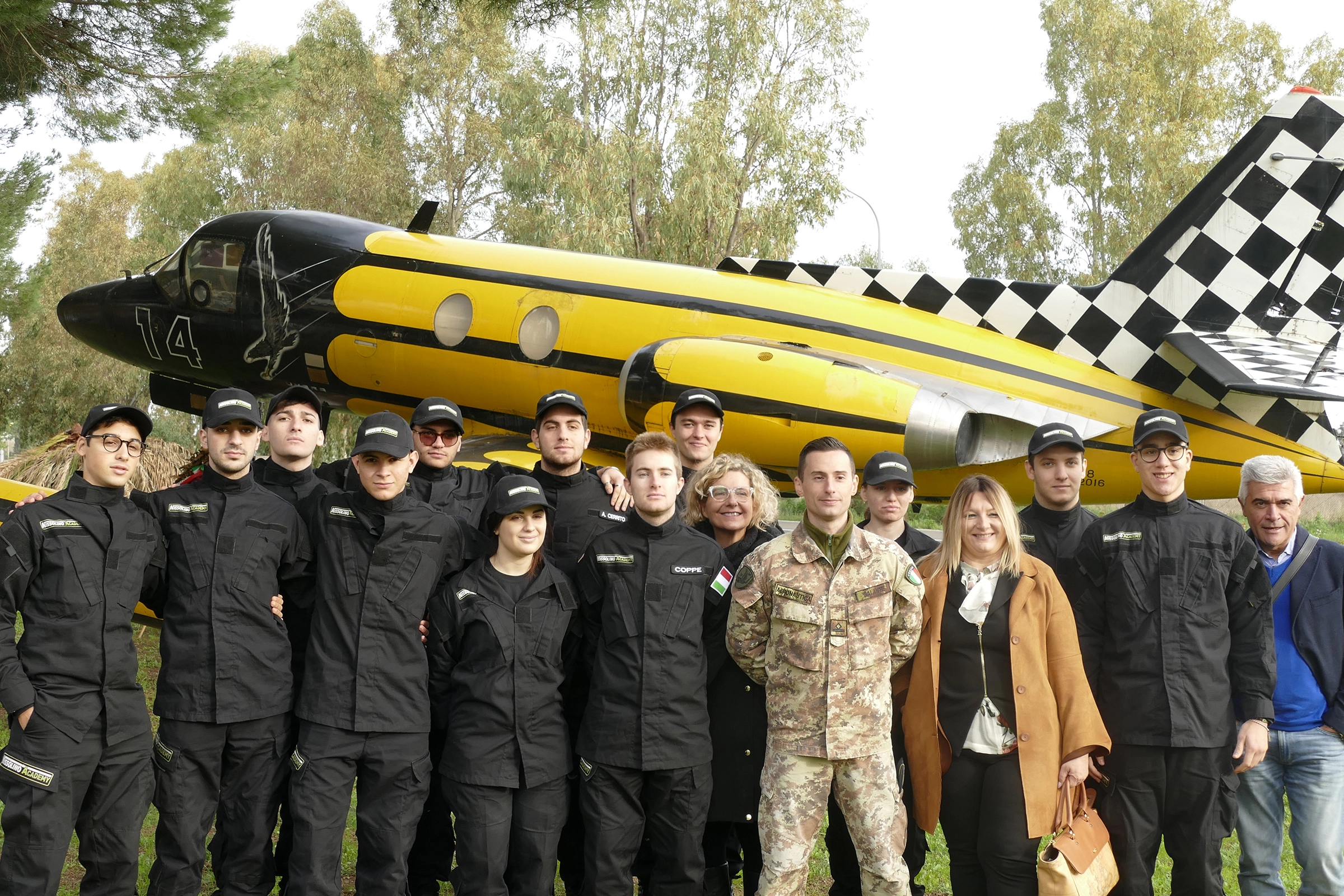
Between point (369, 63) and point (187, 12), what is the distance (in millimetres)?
27250

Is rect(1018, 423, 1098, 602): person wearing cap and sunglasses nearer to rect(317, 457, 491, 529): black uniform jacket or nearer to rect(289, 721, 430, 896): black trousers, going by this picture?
rect(317, 457, 491, 529): black uniform jacket

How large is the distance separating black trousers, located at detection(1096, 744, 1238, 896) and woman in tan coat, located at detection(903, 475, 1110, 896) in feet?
1.12

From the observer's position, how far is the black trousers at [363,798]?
397 cm

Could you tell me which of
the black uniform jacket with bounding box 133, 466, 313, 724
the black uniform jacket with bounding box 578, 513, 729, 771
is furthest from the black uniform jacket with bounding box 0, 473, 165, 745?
the black uniform jacket with bounding box 578, 513, 729, 771

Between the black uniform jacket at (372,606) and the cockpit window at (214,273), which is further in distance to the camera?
the cockpit window at (214,273)

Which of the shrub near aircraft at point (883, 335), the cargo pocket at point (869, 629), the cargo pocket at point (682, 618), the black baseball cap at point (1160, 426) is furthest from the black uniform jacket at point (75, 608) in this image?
the black baseball cap at point (1160, 426)

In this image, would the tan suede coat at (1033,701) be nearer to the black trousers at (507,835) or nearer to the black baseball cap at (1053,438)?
the black baseball cap at (1053,438)

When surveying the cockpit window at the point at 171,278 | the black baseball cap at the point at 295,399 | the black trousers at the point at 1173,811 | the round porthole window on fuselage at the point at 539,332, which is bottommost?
the black trousers at the point at 1173,811

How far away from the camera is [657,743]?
159 inches

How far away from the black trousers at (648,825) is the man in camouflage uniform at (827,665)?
33cm

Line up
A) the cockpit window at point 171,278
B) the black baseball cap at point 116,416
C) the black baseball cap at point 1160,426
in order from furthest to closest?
the cockpit window at point 171,278
the black baseball cap at point 1160,426
the black baseball cap at point 116,416

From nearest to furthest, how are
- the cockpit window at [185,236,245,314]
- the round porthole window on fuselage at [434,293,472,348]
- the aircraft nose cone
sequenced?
the round porthole window on fuselage at [434,293,472,348]
the cockpit window at [185,236,245,314]
the aircraft nose cone

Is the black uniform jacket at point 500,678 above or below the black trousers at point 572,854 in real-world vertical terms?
above

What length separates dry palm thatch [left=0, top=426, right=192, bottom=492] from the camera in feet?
33.9
